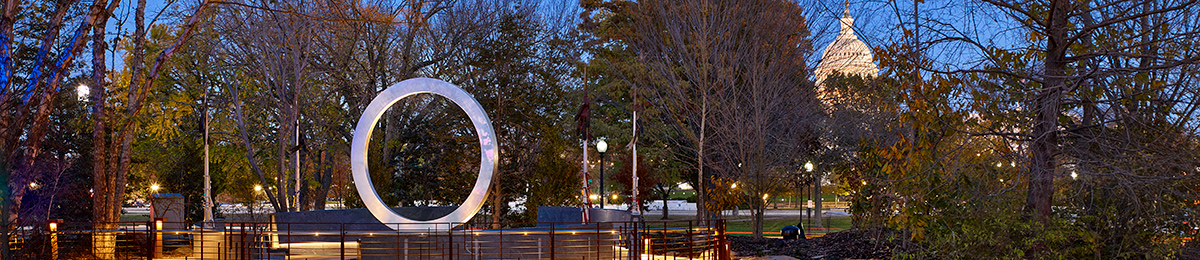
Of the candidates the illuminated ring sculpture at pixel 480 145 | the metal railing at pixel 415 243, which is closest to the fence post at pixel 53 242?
the metal railing at pixel 415 243

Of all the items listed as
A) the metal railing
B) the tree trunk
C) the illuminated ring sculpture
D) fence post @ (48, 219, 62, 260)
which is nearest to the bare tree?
the metal railing

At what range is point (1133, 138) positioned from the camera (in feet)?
29.7

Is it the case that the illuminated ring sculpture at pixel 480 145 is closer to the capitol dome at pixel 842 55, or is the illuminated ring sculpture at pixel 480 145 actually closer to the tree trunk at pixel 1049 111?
the tree trunk at pixel 1049 111

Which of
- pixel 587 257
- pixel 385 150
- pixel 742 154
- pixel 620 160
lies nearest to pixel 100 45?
pixel 587 257

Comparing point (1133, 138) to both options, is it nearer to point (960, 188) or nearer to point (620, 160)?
point (960, 188)

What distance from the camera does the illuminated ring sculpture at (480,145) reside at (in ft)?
52.7

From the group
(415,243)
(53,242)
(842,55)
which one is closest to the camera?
(415,243)

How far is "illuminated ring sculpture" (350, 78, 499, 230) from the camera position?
16.1 meters

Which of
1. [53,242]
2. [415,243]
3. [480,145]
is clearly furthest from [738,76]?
[53,242]

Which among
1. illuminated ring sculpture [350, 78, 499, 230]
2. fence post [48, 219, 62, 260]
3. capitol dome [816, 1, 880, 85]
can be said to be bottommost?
fence post [48, 219, 62, 260]

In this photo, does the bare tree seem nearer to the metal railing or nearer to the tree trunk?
the metal railing

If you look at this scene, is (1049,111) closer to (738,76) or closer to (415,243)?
(415,243)

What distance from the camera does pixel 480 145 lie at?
1680 centimetres

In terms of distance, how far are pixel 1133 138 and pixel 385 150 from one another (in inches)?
1058
